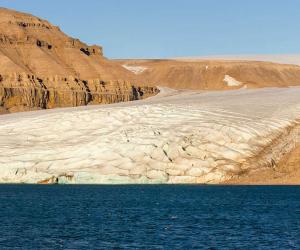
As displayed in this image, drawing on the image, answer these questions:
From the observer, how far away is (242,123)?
77625 millimetres

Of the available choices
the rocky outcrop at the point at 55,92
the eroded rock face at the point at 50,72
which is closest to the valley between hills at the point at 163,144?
the rocky outcrop at the point at 55,92

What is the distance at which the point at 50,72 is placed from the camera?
146 meters

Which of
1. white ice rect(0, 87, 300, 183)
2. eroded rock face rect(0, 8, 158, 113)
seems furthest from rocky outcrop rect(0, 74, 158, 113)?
white ice rect(0, 87, 300, 183)

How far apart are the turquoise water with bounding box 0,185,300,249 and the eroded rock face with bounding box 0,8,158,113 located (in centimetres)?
7104

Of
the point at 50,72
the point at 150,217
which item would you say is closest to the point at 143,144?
the point at 150,217

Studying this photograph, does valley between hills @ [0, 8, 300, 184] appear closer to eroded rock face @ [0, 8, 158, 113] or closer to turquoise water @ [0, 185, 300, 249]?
turquoise water @ [0, 185, 300, 249]

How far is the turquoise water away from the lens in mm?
37438

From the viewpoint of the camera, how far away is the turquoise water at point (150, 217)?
1474 inches

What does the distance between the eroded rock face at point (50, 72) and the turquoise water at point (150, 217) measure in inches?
2797

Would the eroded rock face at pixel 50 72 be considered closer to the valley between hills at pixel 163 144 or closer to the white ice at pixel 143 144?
the valley between hills at pixel 163 144

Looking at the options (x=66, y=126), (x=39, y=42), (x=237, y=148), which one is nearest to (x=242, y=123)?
(x=237, y=148)

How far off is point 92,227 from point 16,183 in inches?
1253

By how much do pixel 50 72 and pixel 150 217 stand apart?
101567 millimetres

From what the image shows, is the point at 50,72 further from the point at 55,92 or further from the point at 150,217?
the point at 150,217
